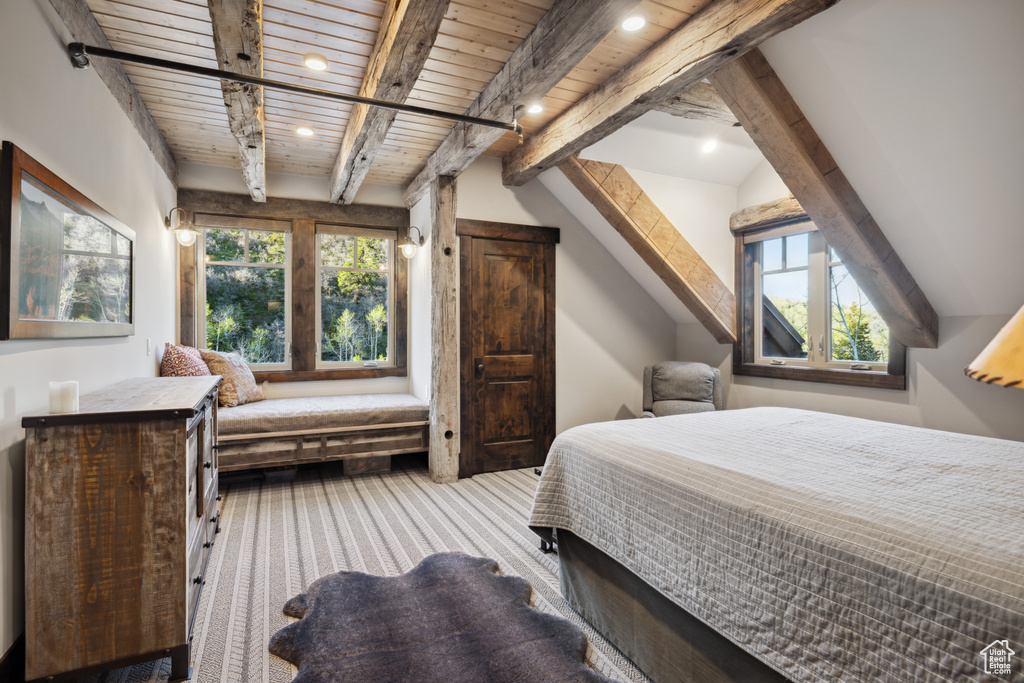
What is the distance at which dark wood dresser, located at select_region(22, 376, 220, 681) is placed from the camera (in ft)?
5.16

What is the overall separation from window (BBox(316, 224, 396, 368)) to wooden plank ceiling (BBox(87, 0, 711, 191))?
108cm

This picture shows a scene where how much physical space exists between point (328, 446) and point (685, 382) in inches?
117

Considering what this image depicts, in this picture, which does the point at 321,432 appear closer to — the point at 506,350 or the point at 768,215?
the point at 506,350

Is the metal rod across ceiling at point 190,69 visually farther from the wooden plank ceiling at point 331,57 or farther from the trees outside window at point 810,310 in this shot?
the trees outside window at point 810,310

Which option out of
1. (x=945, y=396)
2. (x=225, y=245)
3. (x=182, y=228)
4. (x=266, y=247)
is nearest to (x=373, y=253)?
(x=266, y=247)

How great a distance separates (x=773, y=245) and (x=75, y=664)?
4.92 m

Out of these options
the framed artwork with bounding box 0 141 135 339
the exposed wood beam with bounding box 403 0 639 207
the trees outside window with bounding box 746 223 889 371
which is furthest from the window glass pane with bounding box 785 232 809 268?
the framed artwork with bounding box 0 141 135 339

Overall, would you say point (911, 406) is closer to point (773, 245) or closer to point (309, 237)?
point (773, 245)

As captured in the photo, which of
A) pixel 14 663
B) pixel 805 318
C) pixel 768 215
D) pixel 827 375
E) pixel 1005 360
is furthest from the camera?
pixel 768 215

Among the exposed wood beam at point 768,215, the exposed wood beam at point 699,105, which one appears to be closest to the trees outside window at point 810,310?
the exposed wood beam at point 768,215

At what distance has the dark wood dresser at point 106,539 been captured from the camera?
5.16ft

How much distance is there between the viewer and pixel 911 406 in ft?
10.7

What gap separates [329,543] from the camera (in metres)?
2.86

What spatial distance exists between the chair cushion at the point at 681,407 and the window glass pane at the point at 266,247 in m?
3.61
